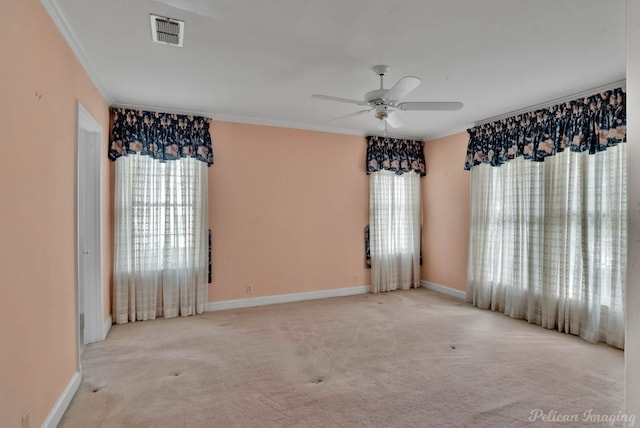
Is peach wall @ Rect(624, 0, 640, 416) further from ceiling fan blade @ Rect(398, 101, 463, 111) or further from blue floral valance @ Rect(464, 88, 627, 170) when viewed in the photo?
blue floral valance @ Rect(464, 88, 627, 170)

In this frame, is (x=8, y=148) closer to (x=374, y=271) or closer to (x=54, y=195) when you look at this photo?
(x=54, y=195)

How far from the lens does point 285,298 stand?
495 cm

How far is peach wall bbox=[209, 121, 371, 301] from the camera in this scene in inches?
181

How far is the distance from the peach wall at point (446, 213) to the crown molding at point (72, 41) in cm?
482

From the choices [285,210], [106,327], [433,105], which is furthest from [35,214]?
[285,210]

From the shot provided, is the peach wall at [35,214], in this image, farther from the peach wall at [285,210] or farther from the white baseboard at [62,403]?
the peach wall at [285,210]

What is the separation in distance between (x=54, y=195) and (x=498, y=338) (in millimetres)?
4201

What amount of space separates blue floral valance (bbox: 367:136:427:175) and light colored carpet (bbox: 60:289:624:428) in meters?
2.53

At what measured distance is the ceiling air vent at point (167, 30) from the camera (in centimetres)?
225

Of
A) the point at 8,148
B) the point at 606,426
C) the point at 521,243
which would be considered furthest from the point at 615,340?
the point at 8,148

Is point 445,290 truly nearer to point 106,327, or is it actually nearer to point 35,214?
point 106,327

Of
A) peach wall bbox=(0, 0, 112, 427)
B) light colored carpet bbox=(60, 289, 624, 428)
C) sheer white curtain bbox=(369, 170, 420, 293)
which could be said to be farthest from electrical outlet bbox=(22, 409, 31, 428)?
sheer white curtain bbox=(369, 170, 420, 293)

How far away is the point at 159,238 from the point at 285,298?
6.39 ft

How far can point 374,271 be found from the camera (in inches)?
217
